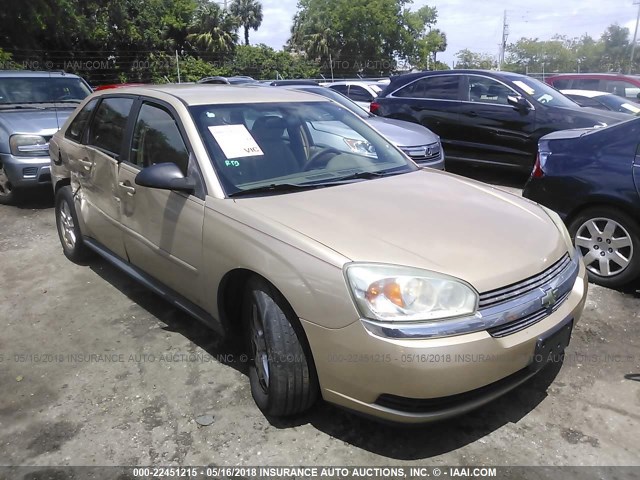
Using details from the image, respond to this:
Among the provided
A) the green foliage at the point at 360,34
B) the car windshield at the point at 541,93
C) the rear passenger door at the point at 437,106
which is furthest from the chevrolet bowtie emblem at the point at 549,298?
the green foliage at the point at 360,34

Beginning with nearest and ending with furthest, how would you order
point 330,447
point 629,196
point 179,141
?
1. point 330,447
2. point 179,141
3. point 629,196

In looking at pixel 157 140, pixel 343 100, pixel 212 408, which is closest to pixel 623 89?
pixel 343 100

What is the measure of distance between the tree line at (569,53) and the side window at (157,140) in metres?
71.0

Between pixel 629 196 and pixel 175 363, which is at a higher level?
pixel 629 196

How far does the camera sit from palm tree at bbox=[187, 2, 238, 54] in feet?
133

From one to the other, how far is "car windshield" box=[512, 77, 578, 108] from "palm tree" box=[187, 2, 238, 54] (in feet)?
115

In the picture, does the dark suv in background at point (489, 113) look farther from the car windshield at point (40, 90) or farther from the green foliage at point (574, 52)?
the green foliage at point (574, 52)

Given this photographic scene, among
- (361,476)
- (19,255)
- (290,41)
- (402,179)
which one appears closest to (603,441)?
(361,476)

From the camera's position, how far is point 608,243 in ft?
13.8

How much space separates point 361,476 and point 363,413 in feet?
0.99

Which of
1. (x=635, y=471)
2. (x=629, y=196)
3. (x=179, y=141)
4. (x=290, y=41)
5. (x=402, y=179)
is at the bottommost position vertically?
(x=635, y=471)

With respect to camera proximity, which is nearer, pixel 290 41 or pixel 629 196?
pixel 629 196

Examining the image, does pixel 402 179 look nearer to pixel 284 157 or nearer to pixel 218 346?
pixel 284 157

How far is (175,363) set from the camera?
332 centimetres
